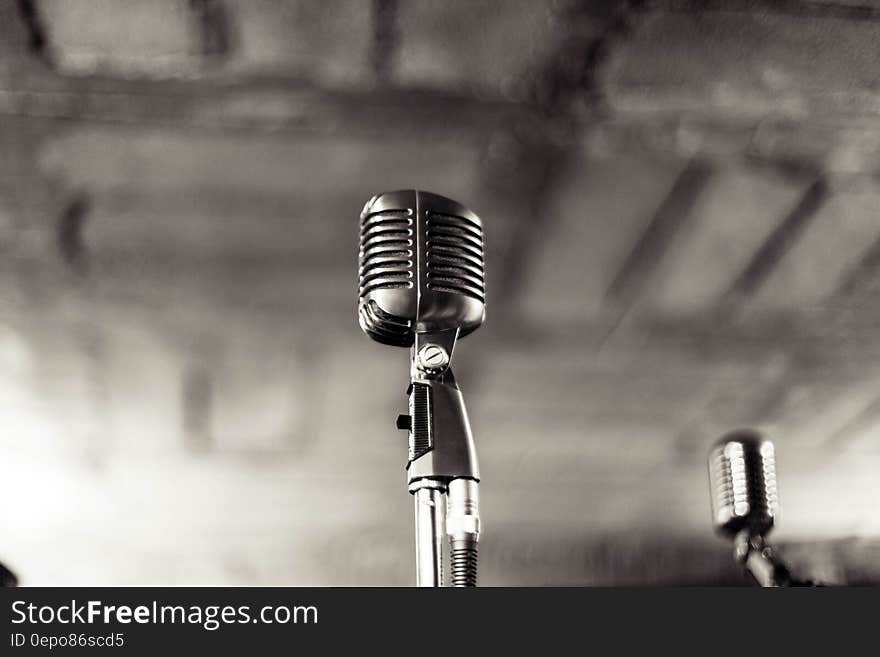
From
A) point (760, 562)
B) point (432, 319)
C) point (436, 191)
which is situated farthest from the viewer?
point (436, 191)

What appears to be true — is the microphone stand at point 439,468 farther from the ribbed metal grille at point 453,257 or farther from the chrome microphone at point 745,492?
the chrome microphone at point 745,492

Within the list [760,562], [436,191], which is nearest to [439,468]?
[760,562]

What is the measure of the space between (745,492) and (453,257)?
685mm

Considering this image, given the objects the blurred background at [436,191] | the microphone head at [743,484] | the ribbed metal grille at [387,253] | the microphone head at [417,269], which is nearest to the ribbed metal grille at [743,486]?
the microphone head at [743,484]

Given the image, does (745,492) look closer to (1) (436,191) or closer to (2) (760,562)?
(2) (760,562)

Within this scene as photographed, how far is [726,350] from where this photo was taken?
13.5ft

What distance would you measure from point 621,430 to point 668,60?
3066 mm

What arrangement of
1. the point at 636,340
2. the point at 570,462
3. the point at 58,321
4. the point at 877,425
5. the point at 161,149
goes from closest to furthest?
the point at 161,149 → the point at 58,321 → the point at 636,340 → the point at 877,425 → the point at 570,462

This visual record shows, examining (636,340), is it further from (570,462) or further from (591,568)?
(591,568)

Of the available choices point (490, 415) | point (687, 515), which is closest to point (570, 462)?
point (490, 415)

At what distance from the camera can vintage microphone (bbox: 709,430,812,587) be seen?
1508 millimetres

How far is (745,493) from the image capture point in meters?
1.53

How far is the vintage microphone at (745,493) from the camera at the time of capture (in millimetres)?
1508

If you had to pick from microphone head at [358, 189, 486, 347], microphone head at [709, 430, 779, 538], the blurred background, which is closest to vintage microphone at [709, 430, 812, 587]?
microphone head at [709, 430, 779, 538]
